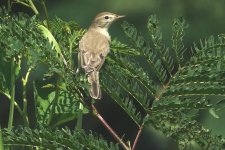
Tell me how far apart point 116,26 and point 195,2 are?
5.45 ft

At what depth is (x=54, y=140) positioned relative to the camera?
58.4 inches

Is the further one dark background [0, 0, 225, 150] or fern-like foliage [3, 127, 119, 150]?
dark background [0, 0, 225, 150]

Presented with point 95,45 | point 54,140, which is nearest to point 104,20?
point 95,45

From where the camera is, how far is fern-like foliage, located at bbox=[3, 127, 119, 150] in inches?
58.2

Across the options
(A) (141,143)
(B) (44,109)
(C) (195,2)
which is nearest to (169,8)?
(C) (195,2)

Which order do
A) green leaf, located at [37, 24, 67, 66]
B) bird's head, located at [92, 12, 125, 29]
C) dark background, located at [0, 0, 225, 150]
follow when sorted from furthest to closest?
dark background, located at [0, 0, 225, 150] < bird's head, located at [92, 12, 125, 29] < green leaf, located at [37, 24, 67, 66]

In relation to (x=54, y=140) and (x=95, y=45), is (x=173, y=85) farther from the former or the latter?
(x=95, y=45)

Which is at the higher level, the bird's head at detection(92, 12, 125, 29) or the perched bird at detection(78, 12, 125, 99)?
the perched bird at detection(78, 12, 125, 99)

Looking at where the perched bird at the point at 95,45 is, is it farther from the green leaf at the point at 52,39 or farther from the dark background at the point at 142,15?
the dark background at the point at 142,15

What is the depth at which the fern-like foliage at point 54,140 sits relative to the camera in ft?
4.85

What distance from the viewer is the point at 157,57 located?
1723 millimetres

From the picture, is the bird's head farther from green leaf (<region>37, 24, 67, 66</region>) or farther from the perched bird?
green leaf (<region>37, 24, 67, 66</region>)

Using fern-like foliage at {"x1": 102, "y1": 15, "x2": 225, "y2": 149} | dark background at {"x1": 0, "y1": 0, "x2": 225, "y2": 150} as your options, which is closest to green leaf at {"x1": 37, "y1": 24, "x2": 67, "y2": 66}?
fern-like foliage at {"x1": 102, "y1": 15, "x2": 225, "y2": 149}

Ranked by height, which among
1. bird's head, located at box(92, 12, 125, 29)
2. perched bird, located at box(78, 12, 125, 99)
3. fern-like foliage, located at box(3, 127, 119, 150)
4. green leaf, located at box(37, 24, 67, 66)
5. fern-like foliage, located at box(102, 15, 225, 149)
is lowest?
bird's head, located at box(92, 12, 125, 29)
